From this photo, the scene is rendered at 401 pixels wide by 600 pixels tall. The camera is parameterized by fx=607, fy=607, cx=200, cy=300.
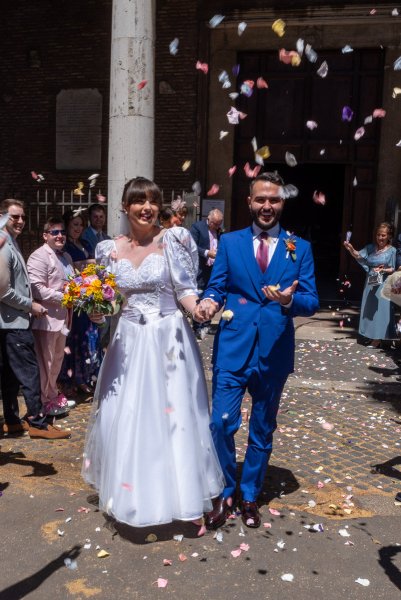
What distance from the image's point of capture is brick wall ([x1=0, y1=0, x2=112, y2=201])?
14.9 m

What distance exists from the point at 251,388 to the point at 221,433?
353mm

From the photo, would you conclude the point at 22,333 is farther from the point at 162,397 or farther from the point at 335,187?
the point at 335,187

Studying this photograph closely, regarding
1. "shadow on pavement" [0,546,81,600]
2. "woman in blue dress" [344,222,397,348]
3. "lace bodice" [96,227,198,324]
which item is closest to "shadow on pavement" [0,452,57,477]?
"shadow on pavement" [0,546,81,600]

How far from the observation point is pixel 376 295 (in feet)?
30.4

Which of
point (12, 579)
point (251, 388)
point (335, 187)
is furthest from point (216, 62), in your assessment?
point (12, 579)

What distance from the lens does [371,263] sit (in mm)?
9508

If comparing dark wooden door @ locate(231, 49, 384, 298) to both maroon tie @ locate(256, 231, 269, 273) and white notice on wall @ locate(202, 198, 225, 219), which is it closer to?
white notice on wall @ locate(202, 198, 225, 219)

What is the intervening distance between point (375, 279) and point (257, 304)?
6.09m

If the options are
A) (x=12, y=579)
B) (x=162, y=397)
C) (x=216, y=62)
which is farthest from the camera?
(x=216, y=62)

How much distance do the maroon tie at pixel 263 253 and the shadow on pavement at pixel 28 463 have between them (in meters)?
2.35

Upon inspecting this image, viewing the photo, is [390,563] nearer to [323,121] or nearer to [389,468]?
[389,468]

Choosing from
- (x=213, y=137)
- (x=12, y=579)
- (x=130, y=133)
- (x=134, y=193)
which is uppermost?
(x=213, y=137)

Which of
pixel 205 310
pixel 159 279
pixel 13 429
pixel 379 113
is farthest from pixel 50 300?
pixel 379 113

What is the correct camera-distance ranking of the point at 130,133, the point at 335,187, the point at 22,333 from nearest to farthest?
the point at 22,333
the point at 130,133
the point at 335,187
